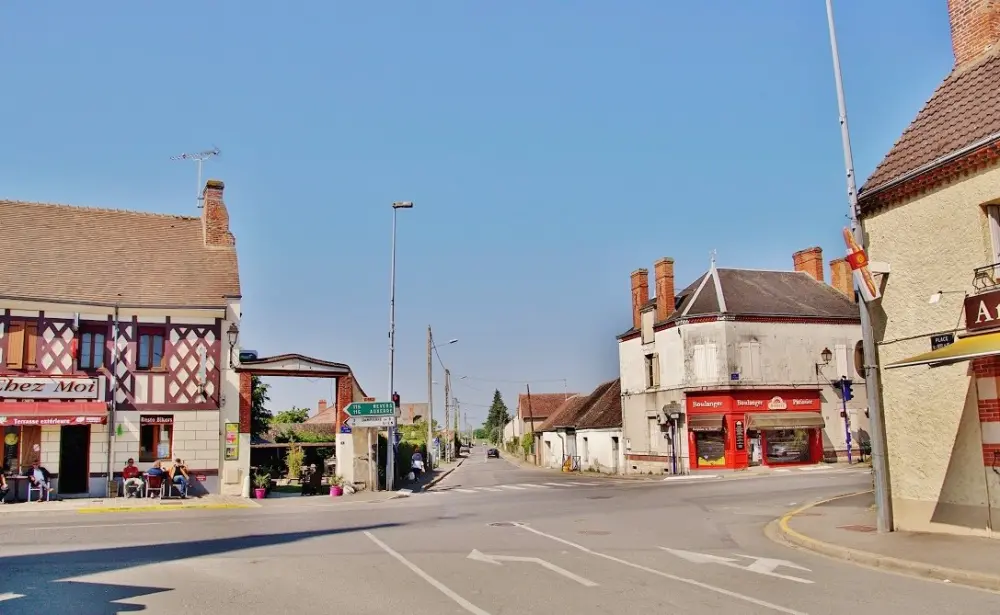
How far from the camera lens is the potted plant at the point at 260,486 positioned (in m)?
26.2

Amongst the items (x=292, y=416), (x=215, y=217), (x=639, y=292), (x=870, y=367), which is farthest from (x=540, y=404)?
(x=870, y=367)

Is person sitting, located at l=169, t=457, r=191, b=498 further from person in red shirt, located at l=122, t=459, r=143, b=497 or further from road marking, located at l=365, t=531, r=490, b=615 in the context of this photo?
road marking, located at l=365, t=531, r=490, b=615

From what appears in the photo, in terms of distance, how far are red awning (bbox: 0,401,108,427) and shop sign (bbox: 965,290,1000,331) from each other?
22530mm

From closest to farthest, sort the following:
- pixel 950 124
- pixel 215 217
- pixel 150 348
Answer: pixel 950 124, pixel 150 348, pixel 215 217

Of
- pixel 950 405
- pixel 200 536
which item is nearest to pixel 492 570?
pixel 200 536

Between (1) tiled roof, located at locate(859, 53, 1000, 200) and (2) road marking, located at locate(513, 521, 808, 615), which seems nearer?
(2) road marking, located at locate(513, 521, 808, 615)

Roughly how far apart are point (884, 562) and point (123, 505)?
1918 cm

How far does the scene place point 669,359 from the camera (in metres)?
41.2

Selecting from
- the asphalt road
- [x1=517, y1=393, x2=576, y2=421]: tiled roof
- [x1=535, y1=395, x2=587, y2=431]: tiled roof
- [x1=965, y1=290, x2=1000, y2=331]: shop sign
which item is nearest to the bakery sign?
the asphalt road

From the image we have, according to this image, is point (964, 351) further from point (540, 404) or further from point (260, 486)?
point (540, 404)

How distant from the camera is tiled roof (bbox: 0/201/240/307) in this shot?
25781mm

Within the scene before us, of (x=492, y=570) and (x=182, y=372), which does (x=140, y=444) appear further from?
(x=492, y=570)

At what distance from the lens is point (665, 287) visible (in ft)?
139

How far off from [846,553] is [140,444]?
21.1m
